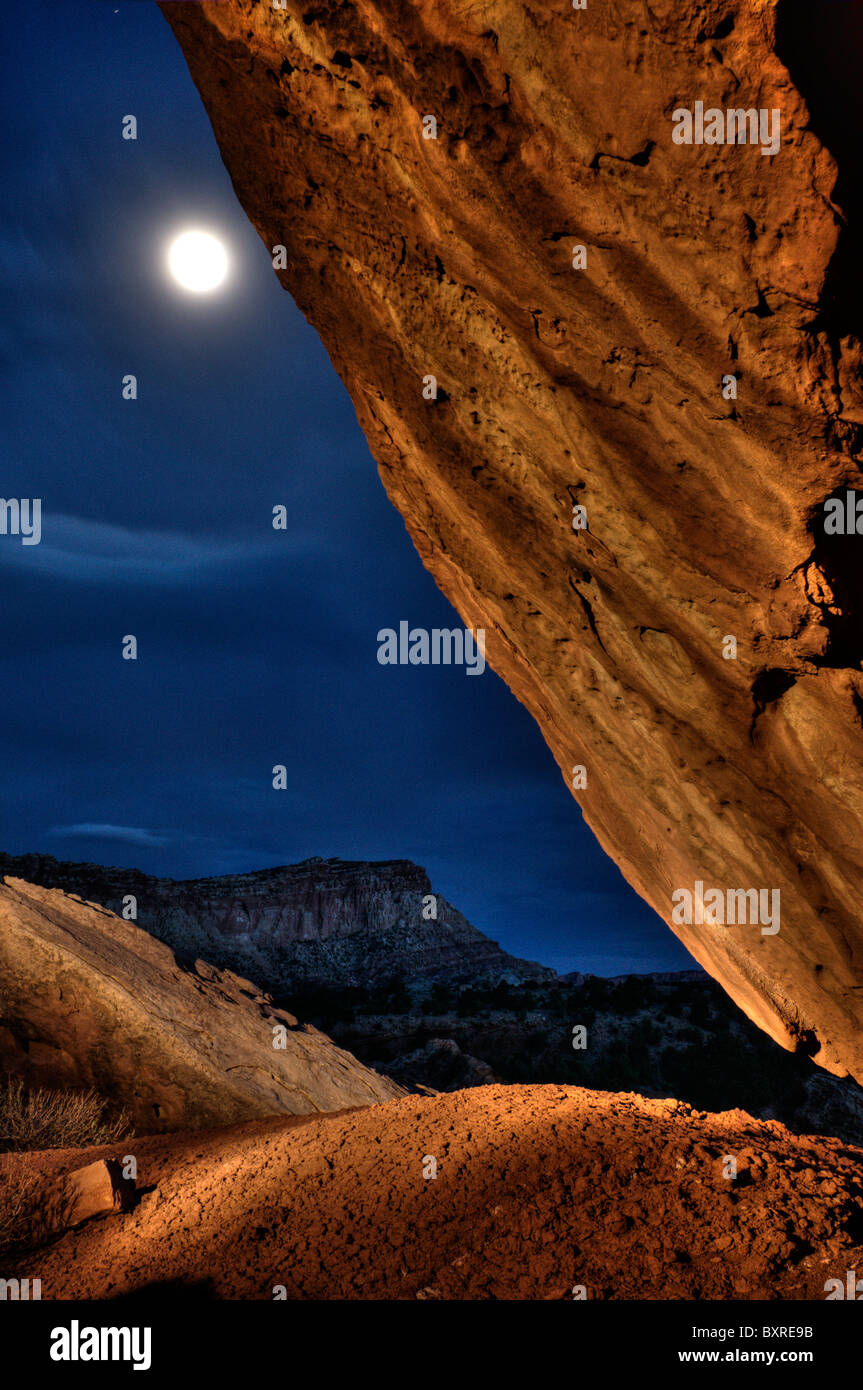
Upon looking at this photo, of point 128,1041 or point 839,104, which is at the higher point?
point 839,104

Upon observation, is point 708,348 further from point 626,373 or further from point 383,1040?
point 383,1040

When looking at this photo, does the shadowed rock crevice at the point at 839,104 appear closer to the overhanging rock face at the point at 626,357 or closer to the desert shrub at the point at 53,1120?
the overhanging rock face at the point at 626,357

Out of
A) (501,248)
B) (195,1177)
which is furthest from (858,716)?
(195,1177)

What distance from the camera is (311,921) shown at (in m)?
55.3

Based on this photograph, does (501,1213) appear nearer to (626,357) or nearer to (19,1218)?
(19,1218)

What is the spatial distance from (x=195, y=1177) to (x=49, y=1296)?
143cm

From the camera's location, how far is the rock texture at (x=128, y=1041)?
8.95 metres

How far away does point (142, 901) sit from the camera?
47.8 metres

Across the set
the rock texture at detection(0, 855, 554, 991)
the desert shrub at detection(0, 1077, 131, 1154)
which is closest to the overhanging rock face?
the desert shrub at detection(0, 1077, 131, 1154)

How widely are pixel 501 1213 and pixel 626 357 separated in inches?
212

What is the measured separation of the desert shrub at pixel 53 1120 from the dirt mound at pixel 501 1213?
2974 millimetres

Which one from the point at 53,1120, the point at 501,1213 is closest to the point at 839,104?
the point at 501,1213
